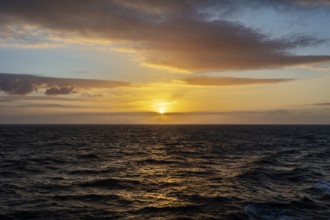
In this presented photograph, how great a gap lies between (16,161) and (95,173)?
13007 millimetres

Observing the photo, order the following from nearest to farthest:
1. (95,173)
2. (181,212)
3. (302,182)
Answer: (181,212) → (302,182) → (95,173)

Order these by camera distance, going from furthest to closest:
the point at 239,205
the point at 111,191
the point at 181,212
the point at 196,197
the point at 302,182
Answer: the point at 302,182
the point at 111,191
the point at 196,197
the point at 239,205
the point at 181,212

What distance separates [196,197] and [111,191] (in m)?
6.27

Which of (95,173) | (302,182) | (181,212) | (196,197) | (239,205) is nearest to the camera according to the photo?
(181,212)

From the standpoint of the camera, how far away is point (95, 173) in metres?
32.8

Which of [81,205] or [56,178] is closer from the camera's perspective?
[81,205]

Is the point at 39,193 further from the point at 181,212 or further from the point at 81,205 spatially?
the point at 181,212

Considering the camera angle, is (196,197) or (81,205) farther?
(196,197)

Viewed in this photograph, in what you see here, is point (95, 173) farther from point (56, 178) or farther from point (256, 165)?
point (256, 165)

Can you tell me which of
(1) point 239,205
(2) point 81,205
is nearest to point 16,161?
(2) point 81,205

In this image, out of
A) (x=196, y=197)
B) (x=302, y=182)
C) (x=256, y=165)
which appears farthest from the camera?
(x=256, y=165)

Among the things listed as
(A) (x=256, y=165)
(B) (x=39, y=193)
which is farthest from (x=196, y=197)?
(A) (x=256, y=165)

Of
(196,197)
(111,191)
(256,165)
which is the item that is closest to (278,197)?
(196,197)

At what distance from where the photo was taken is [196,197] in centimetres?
2348
